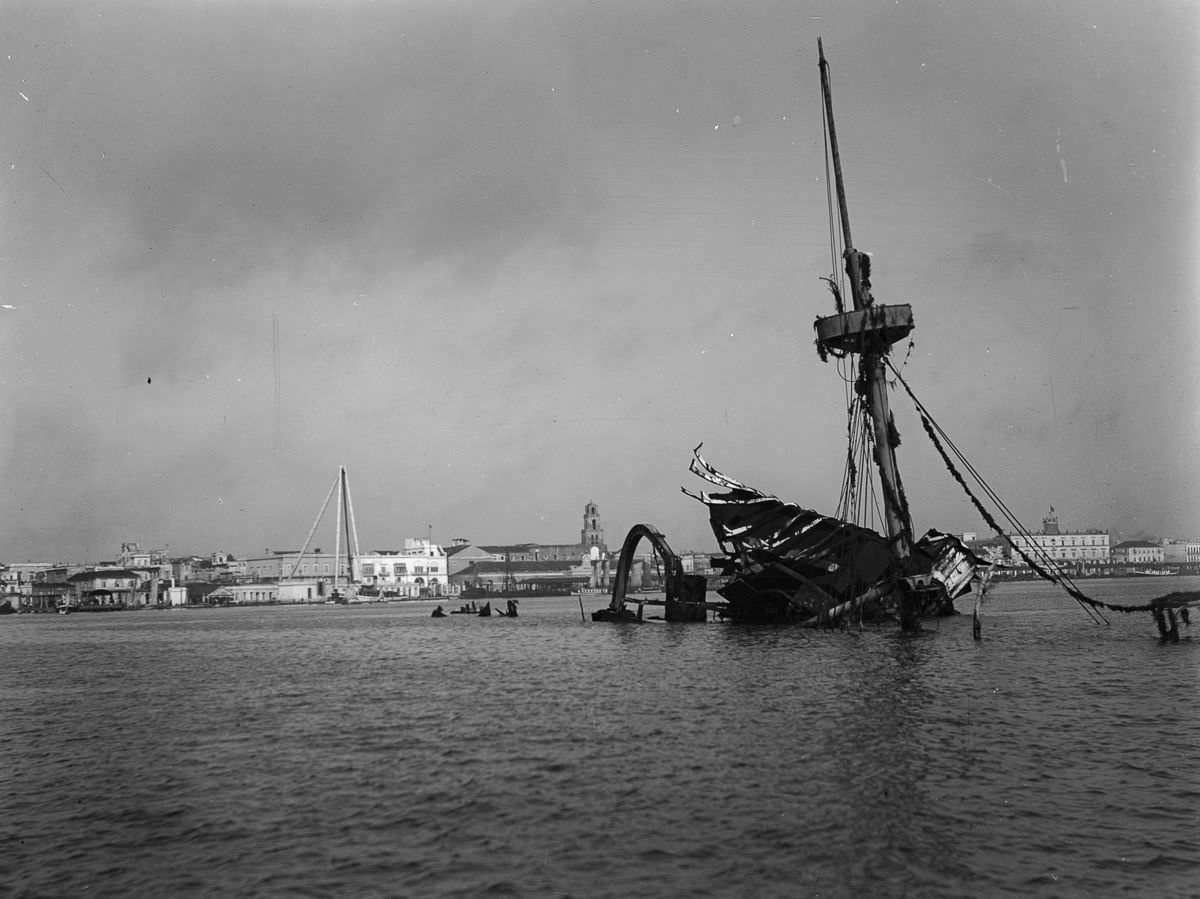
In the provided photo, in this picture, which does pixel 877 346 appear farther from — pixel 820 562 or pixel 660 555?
pixel 660 555

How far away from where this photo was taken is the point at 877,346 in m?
53.6

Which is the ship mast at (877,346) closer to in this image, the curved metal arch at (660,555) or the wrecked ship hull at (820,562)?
the wrecked ship hull at (820,562)

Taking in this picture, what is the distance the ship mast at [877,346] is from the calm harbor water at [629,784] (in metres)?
17.8

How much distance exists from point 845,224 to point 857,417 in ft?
40.7

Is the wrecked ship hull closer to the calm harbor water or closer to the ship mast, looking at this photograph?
the ship mast

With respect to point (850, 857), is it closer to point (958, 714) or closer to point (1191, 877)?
point (1191, 877)

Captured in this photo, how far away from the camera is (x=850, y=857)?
11.7 metres

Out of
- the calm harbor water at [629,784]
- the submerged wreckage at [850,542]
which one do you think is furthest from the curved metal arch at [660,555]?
the calm harbor water at [629,784]

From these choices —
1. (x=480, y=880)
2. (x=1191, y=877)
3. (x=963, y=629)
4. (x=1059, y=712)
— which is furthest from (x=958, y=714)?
(x=963, y=629)

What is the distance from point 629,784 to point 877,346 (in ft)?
138

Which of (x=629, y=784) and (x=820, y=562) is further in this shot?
(x=820, y=562)

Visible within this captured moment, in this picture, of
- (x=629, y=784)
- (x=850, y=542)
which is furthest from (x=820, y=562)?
(x=629, y=784)

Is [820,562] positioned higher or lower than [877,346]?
lower

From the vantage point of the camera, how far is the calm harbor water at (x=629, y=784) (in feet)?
37.5
